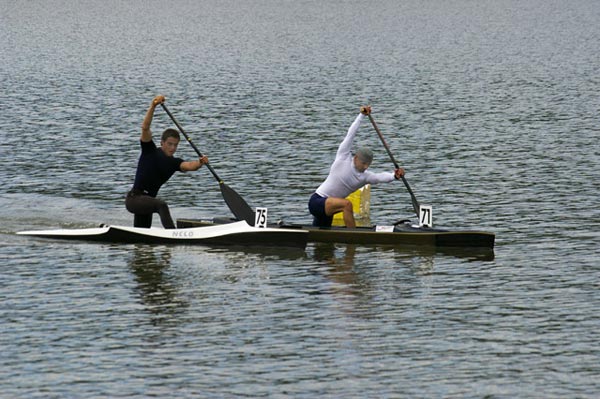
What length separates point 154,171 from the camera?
2614 centimetres

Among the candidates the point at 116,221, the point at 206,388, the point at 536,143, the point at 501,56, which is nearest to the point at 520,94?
the point at 536,143

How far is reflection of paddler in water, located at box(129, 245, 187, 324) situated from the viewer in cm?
2177

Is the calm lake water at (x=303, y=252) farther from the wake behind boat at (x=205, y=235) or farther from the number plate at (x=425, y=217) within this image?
the number plate at (x=425, y=217)

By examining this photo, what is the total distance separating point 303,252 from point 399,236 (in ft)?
6.25

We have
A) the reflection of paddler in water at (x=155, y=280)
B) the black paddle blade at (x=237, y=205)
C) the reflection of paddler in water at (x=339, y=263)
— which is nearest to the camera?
the reflection of paddler in water at (x=155, y=280)

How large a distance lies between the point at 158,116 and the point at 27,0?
4013 inches

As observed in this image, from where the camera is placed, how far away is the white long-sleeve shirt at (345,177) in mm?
25984

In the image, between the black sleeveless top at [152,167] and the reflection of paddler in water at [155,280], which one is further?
the black sleeveless top at [152,167]

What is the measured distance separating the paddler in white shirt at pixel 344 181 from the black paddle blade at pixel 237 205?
135cm

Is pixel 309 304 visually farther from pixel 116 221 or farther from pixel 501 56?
pixel 501 56

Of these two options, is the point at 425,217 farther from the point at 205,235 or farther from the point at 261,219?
the point at 205,235

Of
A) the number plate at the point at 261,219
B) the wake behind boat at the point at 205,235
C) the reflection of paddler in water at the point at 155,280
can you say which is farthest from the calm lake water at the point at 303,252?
the number plate at the point at 261,219

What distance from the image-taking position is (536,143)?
4222 cm

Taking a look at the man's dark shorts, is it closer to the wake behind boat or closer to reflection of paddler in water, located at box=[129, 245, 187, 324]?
the wake behind boat
